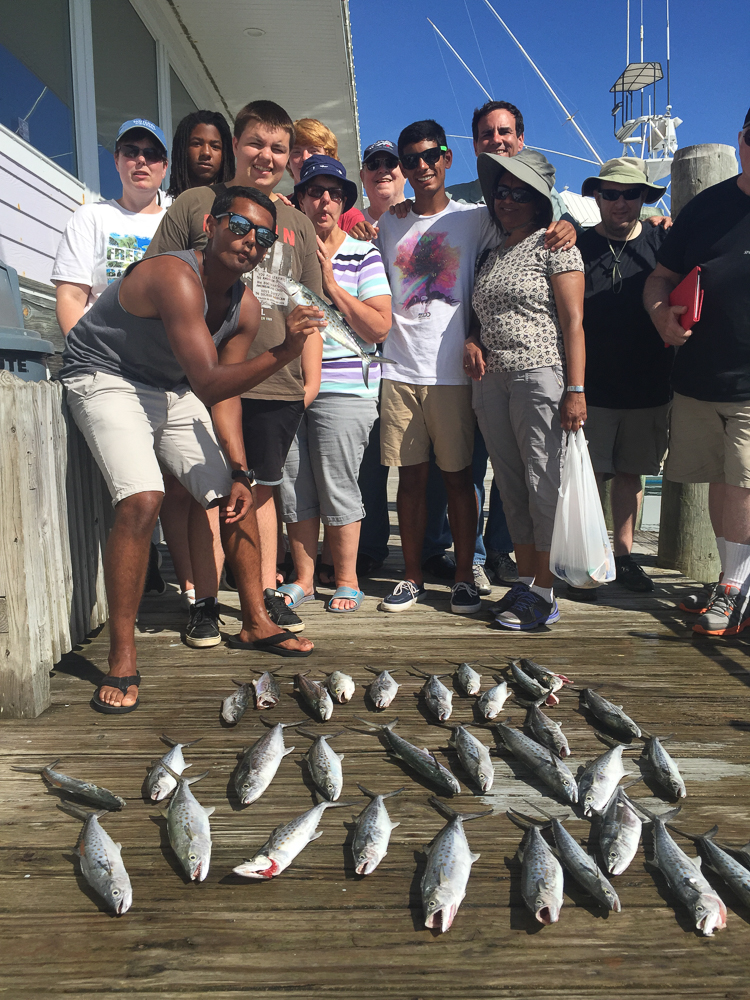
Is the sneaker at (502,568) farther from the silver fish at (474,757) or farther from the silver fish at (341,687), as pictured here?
the silver fish at (474,757)

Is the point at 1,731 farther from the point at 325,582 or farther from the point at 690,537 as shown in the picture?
the point at 690,537

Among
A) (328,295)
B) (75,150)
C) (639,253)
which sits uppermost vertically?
(75,150)

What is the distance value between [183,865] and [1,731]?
1.27 meters

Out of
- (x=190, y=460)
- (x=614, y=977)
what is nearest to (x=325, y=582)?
(x=190, y=460)

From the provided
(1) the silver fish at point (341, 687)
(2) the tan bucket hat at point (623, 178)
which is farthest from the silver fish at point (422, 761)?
(2) the tan bucket hat at point (623, 178)

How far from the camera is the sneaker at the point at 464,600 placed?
4.42 m

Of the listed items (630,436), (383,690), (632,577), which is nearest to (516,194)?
(630,436)

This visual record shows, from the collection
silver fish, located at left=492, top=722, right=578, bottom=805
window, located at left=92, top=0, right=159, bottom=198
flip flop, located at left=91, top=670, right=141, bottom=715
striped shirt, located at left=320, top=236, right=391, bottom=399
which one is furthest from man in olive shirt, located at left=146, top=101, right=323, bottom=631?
window, located at left=92, top=0, right=159, bottom=198

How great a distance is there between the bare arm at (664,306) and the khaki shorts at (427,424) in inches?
43.7

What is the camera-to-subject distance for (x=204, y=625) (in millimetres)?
3908

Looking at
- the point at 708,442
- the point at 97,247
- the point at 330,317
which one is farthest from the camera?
the point at 708,442

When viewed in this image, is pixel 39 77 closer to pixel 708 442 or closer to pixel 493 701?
pixel 708 442

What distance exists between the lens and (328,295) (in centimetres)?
416

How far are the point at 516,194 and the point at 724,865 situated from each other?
3211 mm
